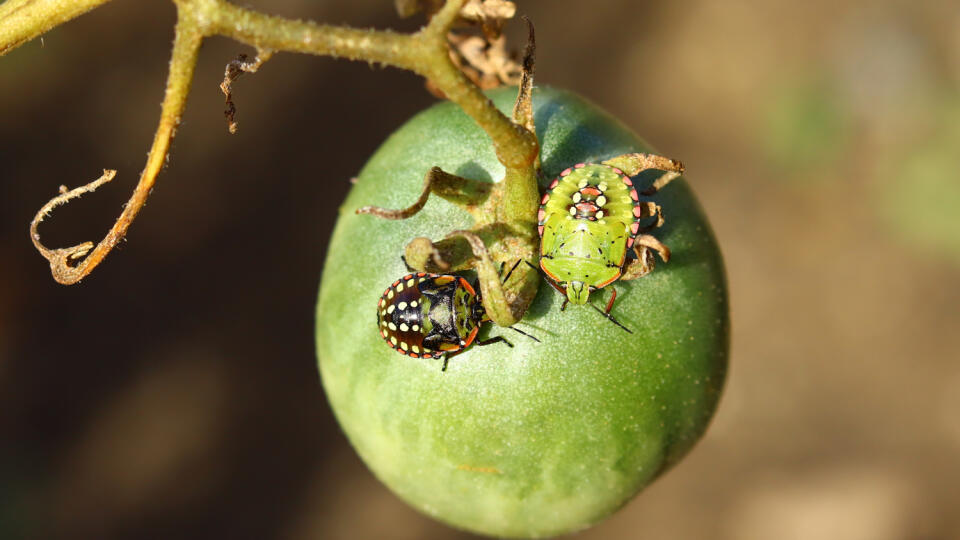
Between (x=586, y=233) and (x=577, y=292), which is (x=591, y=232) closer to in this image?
(x=586, y=233)

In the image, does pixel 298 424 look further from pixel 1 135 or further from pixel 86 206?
pixel 1 135

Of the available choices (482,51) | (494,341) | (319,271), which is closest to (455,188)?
(494,341)

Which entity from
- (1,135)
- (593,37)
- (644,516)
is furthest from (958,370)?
(1,135)

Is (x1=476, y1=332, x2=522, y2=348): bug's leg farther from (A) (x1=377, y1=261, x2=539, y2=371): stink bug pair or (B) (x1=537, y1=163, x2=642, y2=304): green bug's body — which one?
(B) (x1=537, y1=163, x2=642, y2=304): green bug's body

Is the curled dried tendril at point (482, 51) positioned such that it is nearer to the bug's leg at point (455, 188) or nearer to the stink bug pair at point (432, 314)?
the bug's leg at point (455, 188)

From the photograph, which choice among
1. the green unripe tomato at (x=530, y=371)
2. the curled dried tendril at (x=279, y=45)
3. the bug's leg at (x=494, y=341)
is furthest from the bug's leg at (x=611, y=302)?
the curled dried tendril at (x=279, y=45)
